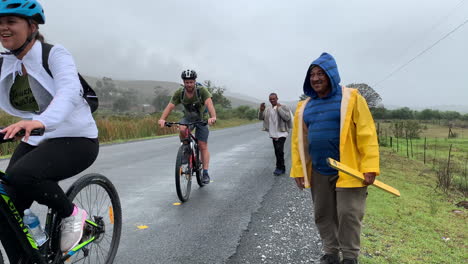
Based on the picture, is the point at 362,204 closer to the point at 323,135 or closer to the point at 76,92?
the point at 323,135

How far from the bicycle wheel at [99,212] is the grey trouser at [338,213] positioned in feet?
6.36

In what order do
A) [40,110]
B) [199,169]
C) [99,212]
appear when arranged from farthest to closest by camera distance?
[199,169]
[99,212]
[40,110]

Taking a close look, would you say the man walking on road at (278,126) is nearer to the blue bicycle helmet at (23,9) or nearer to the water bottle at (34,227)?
the water bottle at (34,227)

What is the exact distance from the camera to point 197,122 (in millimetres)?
5699

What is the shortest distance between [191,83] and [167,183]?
2270mm

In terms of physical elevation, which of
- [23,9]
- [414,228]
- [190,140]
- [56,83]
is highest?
[23,9]

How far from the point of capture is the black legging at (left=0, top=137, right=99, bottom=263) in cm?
208

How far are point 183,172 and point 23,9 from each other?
3731 millimetres

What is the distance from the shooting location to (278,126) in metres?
8.19

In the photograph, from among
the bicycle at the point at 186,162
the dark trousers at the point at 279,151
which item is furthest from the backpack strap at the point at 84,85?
the dark trousers at the point at 279,151

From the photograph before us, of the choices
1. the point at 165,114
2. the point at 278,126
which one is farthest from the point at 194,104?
the point at 278,126

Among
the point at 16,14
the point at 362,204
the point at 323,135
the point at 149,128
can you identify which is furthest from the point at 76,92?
the point at 149,128

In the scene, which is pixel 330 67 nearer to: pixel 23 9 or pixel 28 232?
pixel 23 9

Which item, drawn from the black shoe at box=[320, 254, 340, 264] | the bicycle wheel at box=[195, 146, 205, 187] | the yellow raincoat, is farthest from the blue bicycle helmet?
the bicycle wheel at box=[195, 146, 205, 187]
